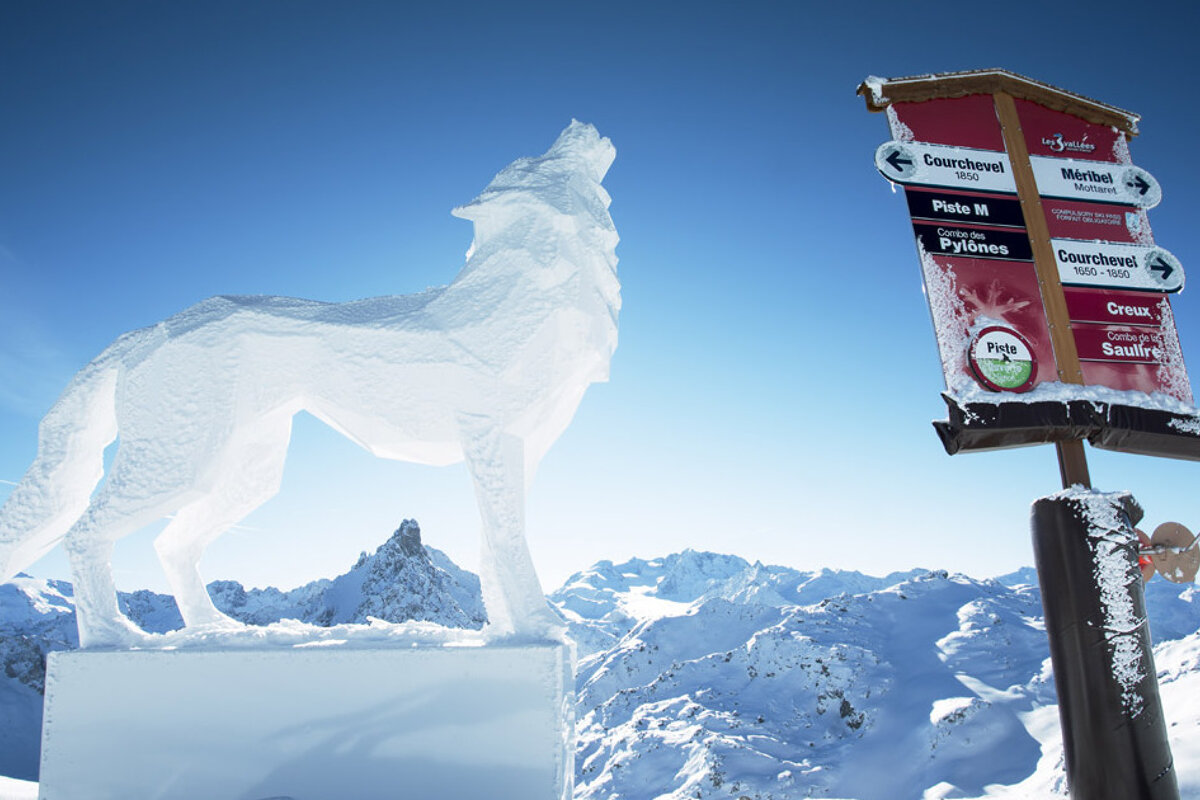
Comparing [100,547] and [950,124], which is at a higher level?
[950,124]

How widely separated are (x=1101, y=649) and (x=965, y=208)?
7.43 ft

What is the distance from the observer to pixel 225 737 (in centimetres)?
294

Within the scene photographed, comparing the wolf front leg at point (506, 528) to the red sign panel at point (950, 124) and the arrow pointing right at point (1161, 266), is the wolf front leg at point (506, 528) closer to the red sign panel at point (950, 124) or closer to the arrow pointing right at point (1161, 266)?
the red sign panel at point (950, 124)

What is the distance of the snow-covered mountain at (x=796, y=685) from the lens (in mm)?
11664

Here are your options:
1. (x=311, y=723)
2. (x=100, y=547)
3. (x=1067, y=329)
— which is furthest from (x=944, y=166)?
(x=100, y=547)

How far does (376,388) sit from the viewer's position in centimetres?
345

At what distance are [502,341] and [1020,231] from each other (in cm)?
287

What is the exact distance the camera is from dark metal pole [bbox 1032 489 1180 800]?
9.79 feet

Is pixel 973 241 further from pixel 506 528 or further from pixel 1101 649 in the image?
pixel 506 528

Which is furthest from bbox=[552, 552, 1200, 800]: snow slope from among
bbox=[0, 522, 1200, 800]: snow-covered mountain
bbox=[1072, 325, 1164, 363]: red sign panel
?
bbox=[1072, 325, 1164, 363]: red sign panel

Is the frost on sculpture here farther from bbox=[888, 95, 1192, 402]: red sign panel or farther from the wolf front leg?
bbox=[888, 95, 1192, 402]: red sign panel

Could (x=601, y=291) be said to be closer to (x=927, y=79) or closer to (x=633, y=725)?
(x=927, y=79)

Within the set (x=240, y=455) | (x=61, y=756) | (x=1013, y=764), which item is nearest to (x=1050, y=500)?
(x=240, y=455)

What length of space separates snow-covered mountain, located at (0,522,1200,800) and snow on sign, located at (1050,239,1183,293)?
3.45 meters
